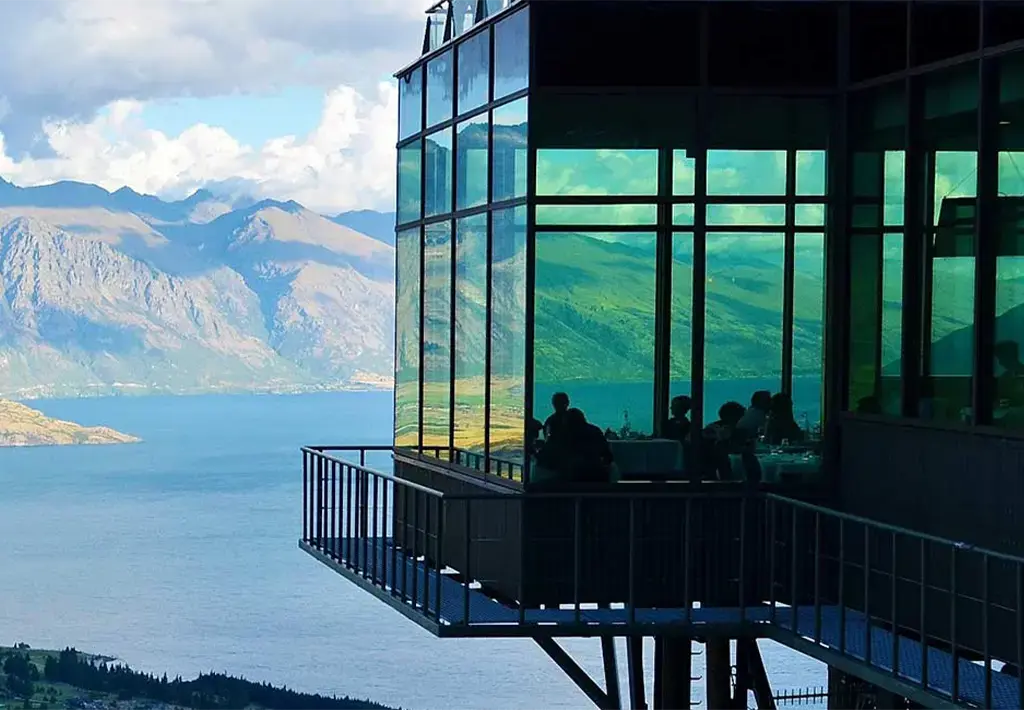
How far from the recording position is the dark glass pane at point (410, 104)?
16688mm

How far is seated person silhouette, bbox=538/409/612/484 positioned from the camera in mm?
13461

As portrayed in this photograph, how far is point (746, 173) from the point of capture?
1348cm

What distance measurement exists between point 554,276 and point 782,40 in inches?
81.5

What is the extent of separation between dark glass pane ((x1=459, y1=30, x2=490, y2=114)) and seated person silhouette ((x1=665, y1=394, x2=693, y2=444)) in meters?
2.56

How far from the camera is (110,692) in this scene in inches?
5354

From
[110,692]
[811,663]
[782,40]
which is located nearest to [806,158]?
[782,40]

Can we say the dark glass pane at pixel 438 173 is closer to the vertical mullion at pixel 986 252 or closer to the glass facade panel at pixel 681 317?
the glass facade panel at pixel 681 317

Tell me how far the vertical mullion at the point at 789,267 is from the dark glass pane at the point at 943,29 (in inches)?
44.4

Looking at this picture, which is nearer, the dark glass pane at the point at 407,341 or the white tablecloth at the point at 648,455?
the white tablecloth at the point at 648,455

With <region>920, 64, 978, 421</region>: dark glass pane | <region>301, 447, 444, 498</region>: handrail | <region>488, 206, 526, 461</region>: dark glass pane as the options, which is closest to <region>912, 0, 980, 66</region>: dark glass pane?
<region>920, 64, 978, 421</region>: dark glass pane

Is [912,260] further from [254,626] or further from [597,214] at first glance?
[254,626]

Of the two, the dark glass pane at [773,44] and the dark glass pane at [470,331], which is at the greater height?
the dark glass pane at [773,44]

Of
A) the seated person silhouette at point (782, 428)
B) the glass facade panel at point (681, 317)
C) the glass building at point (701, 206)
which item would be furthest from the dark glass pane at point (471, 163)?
the seated person silhouette at point (782, 428)

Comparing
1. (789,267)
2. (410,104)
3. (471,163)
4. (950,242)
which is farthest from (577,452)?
(410,104)
